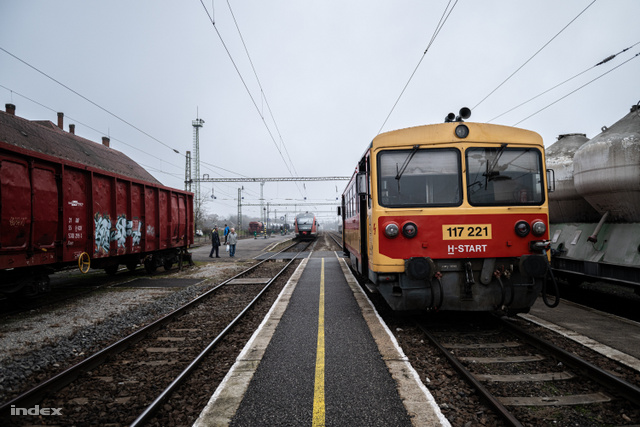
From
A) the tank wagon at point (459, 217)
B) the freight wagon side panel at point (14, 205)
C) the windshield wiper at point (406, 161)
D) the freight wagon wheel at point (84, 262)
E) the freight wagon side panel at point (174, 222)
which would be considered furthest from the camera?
the freight wagon side panel at point (174, 222)

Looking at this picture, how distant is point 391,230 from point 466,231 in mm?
1117

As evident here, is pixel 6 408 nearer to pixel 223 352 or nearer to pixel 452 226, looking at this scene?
pixel 223 352

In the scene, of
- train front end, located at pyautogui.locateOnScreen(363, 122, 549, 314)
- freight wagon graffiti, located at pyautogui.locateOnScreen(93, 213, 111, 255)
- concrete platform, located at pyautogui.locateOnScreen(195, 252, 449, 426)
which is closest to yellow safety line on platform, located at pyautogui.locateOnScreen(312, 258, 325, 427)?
concrete platform, located at pyautogui.locateOnScreen(195, 252, 449, 426)

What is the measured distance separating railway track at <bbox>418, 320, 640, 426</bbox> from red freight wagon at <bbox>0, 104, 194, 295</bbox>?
756cm

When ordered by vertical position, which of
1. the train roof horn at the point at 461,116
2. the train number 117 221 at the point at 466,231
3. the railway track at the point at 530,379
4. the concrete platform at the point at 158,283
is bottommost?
the railway track at the point at 530,379

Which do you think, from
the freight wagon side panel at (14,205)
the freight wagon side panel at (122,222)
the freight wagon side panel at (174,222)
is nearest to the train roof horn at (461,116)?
the freight wagon side panel at (14,205)

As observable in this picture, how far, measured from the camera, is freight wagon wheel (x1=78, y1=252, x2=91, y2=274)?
761 centimetres

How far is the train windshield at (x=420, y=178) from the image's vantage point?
513 cm

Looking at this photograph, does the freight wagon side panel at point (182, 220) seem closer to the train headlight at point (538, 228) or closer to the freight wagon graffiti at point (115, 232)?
the freight wagon graffiti at point (115, 232)

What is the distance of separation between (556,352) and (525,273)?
3.47ft

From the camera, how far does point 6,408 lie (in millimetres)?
2996

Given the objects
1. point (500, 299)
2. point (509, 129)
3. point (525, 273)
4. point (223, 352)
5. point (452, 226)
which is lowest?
point (223, 352)

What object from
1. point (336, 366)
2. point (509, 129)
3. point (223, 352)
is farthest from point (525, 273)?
point (223, 352)

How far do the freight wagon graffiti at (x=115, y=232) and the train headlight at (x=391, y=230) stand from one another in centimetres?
746
